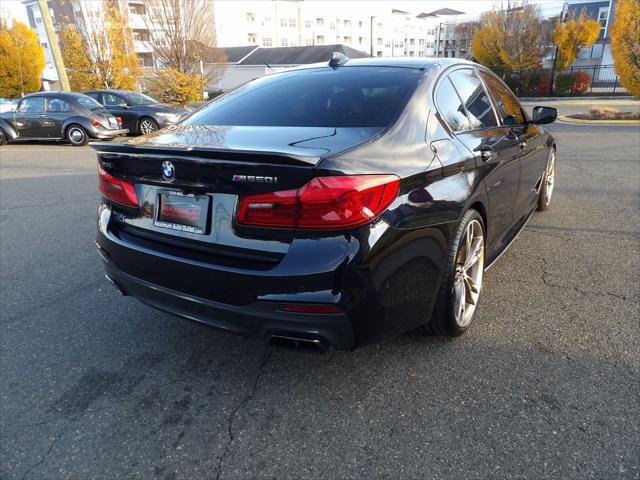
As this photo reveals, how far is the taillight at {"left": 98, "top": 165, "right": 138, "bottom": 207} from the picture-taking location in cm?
241

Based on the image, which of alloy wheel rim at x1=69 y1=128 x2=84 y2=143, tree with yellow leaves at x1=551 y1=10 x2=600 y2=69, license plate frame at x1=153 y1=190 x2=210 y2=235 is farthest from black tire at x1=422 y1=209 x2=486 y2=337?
tree with yellow leaves at x1=551 y1=10 x2=600 y2=69

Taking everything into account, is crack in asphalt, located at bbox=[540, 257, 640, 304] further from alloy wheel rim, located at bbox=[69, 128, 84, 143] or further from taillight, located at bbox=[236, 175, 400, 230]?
alloy wheel rim, located at bbox=[69, 128, 84, 143]

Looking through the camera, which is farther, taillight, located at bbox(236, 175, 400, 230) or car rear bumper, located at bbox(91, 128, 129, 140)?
car rear bumper, located at bbox(91, 128, 129, 140)

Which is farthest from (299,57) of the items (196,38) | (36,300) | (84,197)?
(36,300)

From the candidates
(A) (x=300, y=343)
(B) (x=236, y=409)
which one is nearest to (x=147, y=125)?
(B) (x=236, y=409)

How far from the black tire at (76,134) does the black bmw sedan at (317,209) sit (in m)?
11.6

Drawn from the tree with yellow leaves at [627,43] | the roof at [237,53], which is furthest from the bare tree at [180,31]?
the roof at [237,53]

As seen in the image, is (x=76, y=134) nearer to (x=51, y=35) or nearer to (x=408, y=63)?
(x=51, y=35)

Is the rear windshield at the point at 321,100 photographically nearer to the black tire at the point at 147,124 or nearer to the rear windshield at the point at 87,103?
the rear windshield at the point at 87,103

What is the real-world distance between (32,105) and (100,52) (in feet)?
39.3

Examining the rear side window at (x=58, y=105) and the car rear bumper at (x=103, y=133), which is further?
the rear side window at (x=58, y=105)

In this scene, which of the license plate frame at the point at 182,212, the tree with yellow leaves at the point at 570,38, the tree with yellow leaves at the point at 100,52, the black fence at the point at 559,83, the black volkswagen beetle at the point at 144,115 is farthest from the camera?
the tree with yellow leaves at the point at 570,38

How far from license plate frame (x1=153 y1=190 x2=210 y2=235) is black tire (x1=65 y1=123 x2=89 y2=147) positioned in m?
12.2

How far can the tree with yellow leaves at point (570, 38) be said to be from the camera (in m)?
29.2
